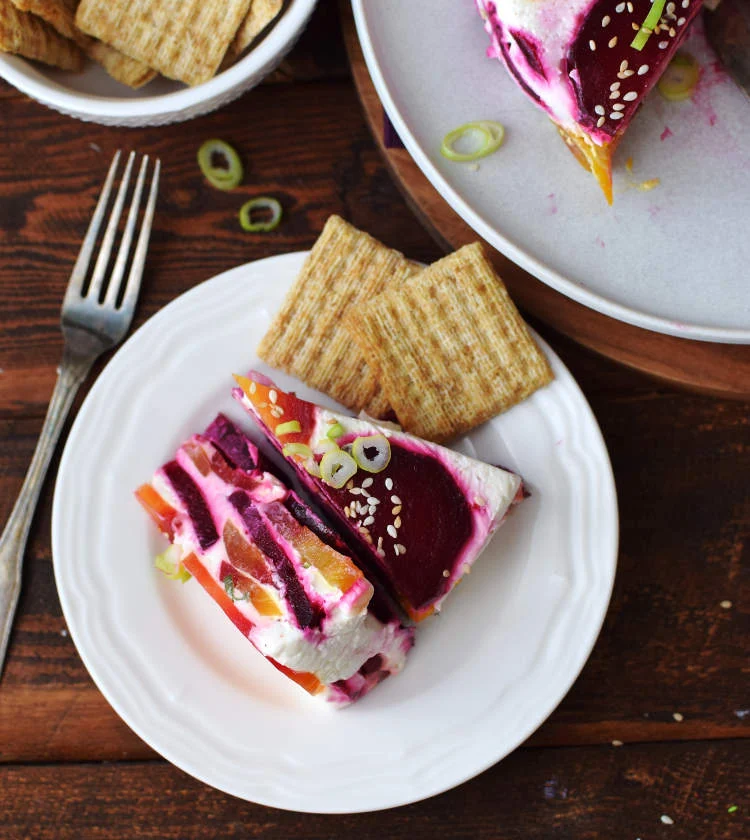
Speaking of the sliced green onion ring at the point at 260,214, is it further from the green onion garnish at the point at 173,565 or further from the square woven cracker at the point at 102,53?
the green onion garnish at the point at 173,565

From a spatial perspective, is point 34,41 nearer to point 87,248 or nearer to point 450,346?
point 87,248

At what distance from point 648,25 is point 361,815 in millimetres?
1871

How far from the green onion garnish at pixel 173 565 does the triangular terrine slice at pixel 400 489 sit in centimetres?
39

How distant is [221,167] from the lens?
6.31 ft

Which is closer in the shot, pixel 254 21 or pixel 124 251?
pixel 254 21

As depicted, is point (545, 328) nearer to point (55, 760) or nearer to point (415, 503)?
point (415, 503)

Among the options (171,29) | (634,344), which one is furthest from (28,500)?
(634,344)

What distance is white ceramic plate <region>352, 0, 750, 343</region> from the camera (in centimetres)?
164

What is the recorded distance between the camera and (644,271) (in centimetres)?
165

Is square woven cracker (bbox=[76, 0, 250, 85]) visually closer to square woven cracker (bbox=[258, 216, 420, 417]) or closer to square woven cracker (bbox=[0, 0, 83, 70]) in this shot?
square woven cracker (bbox=[0, 0, 83, 70])

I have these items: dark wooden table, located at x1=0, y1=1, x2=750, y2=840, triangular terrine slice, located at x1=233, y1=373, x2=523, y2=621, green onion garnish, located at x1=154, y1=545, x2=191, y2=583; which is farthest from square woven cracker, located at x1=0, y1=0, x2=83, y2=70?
green onion garnish, located at x1=154, y1=545, x2=191, y2=583

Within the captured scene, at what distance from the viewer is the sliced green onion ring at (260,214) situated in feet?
6.24

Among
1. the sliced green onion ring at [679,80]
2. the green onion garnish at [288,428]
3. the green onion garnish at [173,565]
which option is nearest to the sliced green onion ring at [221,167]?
the green onion garnish at [288,428]

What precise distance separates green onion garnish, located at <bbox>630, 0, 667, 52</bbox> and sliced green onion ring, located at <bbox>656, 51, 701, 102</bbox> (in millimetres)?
201
